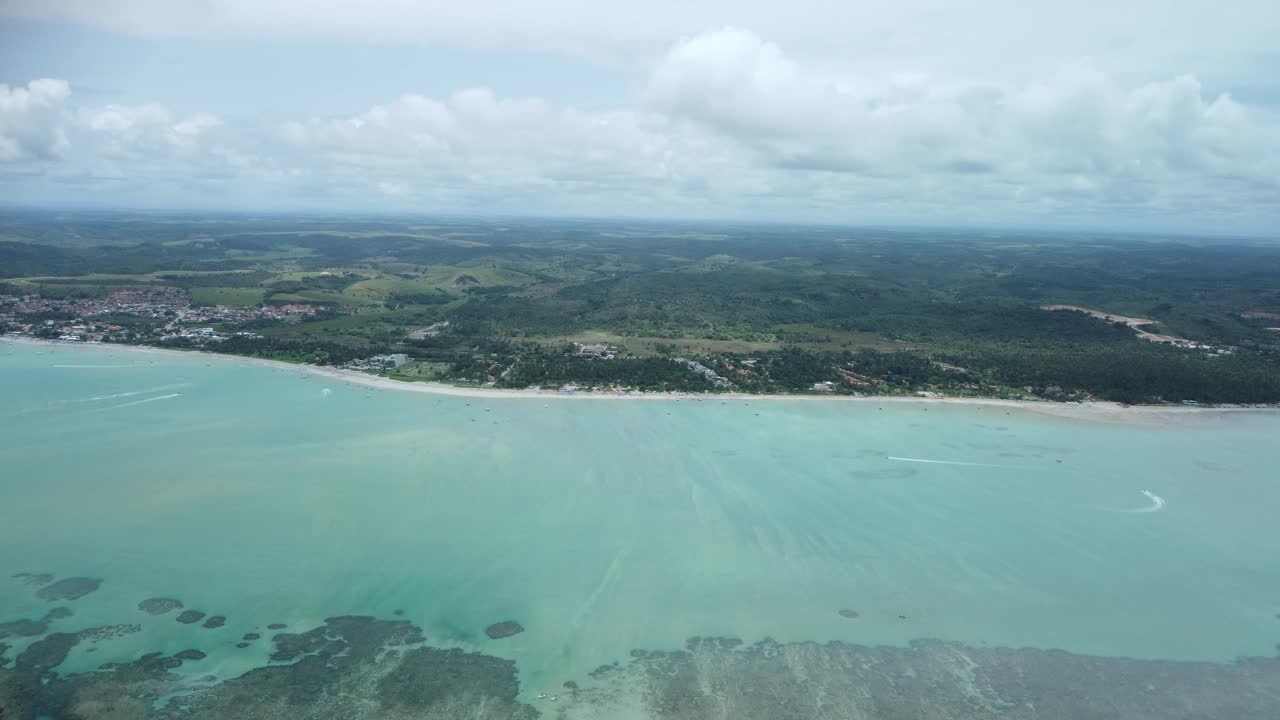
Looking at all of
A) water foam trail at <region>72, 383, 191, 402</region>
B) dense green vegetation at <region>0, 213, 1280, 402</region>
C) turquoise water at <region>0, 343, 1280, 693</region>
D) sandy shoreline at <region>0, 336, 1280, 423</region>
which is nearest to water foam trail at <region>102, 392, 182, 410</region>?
turquoise water at <region>0, 343, 1280, 693</region>

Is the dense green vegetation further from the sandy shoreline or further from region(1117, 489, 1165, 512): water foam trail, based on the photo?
region(1117, 489, 1165, 512): water foam trail

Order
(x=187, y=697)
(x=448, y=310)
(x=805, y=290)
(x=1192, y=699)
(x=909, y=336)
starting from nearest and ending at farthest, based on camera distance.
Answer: (x=187, y=697) → (x=1192, y=699) → (x=909, y=336) → (x=448, y=310) → (x=805, y=290)

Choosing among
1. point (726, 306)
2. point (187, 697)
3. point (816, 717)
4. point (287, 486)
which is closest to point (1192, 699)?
point (816, 717)

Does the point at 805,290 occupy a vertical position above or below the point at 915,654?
above

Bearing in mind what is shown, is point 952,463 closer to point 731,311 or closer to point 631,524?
point 631,524

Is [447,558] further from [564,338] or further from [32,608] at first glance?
[564,338]

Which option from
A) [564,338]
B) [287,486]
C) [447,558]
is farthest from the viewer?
[564,338]
